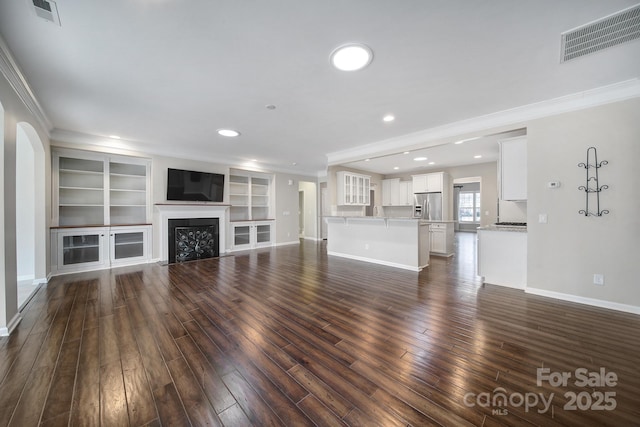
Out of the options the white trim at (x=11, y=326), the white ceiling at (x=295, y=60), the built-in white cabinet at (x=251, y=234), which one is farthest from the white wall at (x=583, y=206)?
the built-in white cabinet at (x=251, y=234)

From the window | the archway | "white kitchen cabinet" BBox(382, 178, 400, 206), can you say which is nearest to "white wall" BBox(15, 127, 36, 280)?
Answer: the archway

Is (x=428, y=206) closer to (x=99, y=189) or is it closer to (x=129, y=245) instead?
(x=129, y=245)

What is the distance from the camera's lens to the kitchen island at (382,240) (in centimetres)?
459

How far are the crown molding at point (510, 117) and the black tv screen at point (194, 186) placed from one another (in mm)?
4004

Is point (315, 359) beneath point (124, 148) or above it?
beneath

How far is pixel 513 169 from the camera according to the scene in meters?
3.62

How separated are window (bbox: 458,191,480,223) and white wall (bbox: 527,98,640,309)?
9.24 m

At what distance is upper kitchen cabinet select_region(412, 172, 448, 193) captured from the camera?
709 cm

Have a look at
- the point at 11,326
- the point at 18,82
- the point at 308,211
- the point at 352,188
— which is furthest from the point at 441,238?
the point at 18,82

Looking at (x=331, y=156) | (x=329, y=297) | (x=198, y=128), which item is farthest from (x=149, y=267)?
(x=331, y=156)

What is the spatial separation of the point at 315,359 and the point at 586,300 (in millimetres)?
3615

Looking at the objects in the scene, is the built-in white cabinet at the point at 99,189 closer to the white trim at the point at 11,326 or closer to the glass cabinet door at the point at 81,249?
the glass cabinet door at the point at 81,249

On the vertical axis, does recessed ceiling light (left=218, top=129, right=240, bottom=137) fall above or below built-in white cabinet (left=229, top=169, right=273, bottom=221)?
above

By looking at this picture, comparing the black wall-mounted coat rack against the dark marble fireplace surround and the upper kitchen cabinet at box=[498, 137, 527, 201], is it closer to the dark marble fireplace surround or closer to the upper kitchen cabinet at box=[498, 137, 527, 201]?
the upper kitchen cabinet at box=[498, 137, 527, 201]
